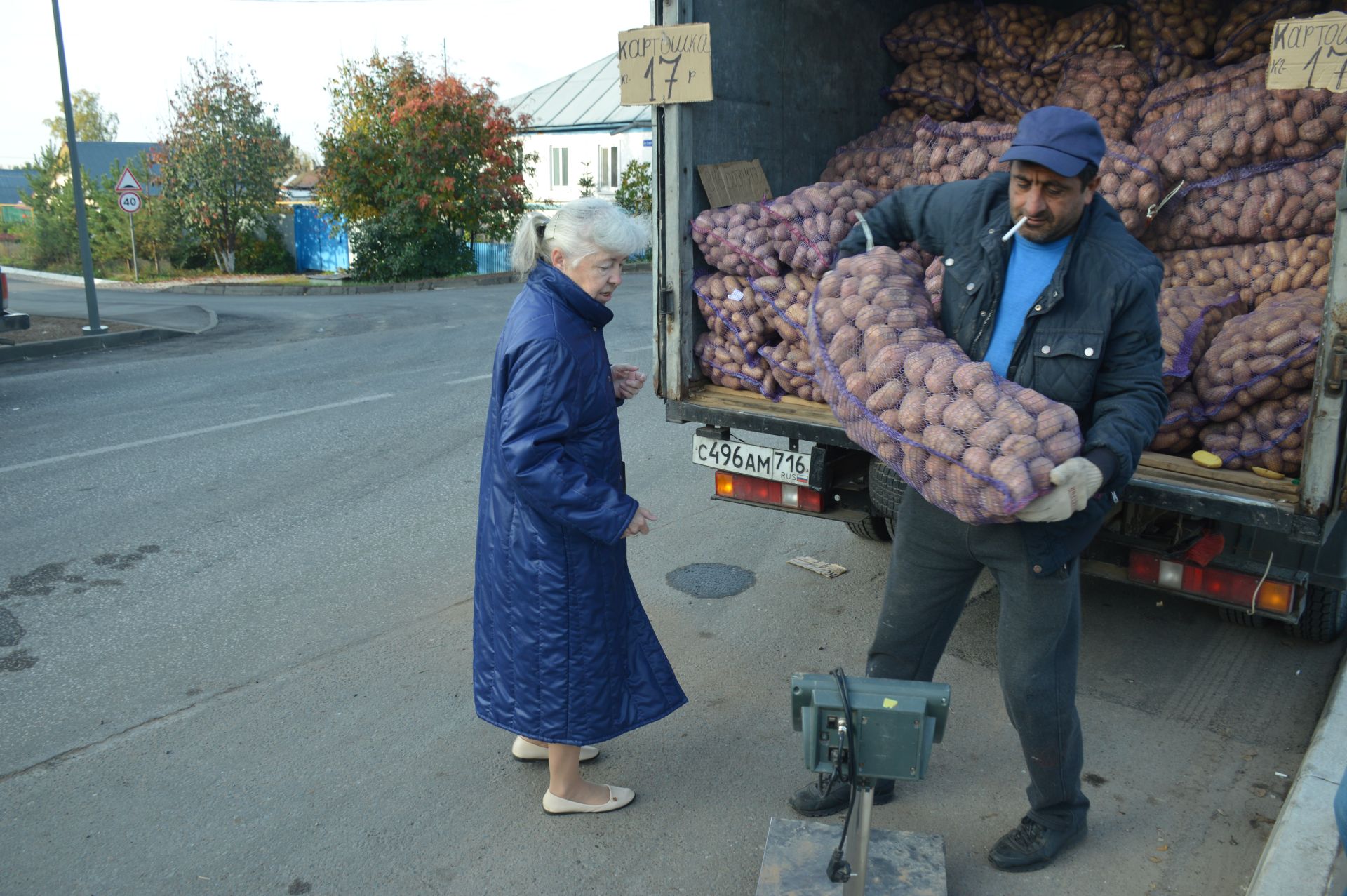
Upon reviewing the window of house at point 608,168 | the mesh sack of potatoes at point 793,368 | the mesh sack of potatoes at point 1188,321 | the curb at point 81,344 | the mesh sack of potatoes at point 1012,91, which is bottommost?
the curb at point 81,344

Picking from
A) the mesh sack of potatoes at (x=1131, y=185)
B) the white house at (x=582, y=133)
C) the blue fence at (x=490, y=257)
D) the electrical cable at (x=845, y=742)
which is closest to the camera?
the electrical cable at (x=845, y=742)

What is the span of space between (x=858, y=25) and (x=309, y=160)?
58.8 meters

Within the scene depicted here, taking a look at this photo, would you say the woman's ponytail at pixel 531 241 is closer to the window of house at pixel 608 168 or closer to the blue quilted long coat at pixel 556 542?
the blue quilted long coat at pixel 556 542

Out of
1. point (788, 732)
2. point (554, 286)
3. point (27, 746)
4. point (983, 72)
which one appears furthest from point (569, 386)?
point (983, 72)

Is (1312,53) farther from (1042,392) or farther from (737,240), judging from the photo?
(737,240)

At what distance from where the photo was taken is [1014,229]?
2.70 metres

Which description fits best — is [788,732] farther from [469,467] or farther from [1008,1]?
[1008,1]

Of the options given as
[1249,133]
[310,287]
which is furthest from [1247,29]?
[310,287]

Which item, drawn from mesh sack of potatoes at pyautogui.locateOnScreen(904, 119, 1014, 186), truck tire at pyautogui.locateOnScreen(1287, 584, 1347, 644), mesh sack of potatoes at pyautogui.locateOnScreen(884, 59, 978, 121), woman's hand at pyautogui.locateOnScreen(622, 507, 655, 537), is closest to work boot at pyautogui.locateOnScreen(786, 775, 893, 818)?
woman's hand at pyautogui.locateOnScreen(622, 507, 655, 537)

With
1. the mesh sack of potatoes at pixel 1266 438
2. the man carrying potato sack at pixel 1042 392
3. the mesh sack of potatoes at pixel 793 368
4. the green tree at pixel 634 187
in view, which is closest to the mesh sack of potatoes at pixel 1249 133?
the mesh sack of potatoes at pixel 1266 438

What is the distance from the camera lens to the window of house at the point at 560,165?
123ft

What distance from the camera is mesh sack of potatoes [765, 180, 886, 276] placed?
4281 mm

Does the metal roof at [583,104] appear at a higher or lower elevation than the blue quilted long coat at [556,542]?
higher

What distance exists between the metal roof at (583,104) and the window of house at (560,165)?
0.87m
